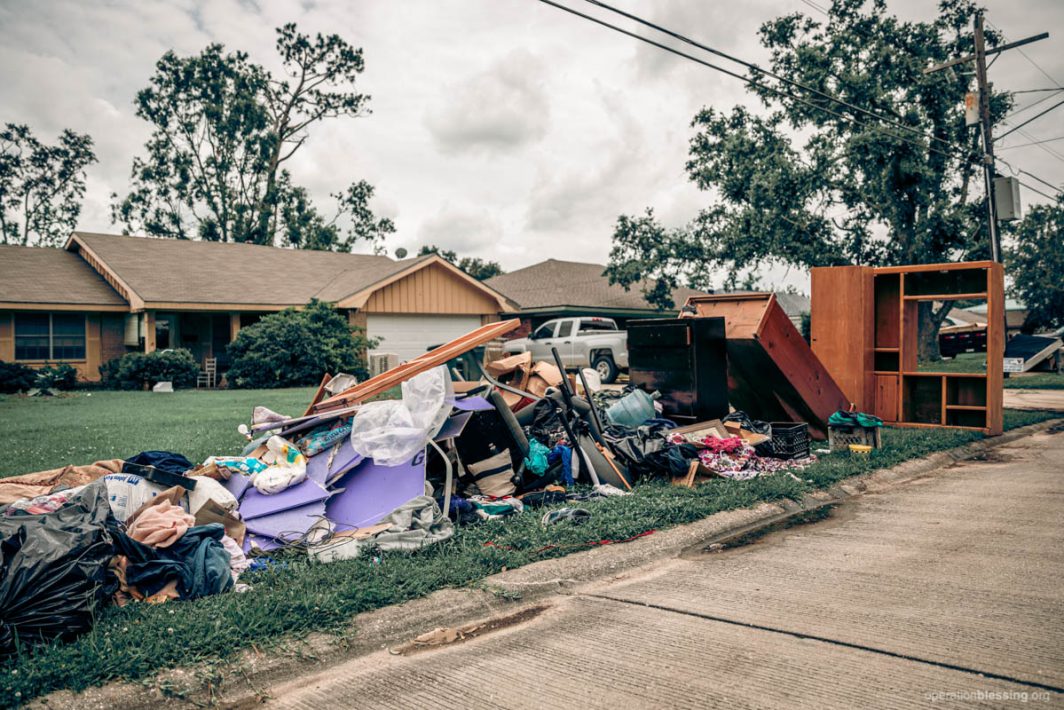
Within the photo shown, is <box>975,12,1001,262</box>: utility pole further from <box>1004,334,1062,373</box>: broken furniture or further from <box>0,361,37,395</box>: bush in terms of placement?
<box>0,361,37,395</box>: bush

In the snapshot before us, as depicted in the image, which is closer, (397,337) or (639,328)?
(639,328)

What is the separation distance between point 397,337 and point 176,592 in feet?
68.7

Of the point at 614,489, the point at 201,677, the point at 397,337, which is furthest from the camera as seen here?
the point at 397,337

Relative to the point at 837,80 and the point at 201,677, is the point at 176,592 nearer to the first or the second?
the point at 201,677

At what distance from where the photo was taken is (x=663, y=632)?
12.3 ft

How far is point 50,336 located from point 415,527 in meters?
21.0

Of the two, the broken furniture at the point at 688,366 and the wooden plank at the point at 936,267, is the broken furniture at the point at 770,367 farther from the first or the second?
the wooden plank at the point at 936,267

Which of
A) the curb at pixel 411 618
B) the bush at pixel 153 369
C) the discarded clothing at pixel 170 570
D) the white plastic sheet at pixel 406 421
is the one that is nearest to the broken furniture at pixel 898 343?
the curb at pixel 411 618

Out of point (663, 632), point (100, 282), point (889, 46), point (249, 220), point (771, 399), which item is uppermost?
point (889, 46)

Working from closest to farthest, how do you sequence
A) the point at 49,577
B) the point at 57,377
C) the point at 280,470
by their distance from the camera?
the point at 49,577 < the point at 280,470 < the point at 57,377

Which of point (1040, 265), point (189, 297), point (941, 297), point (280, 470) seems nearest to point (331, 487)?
point (280, 470)

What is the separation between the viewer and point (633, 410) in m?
8.56

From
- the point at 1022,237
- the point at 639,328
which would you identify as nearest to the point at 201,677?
the point at 639,328

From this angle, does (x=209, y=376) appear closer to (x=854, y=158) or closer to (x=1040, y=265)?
(x=854, y=158)
